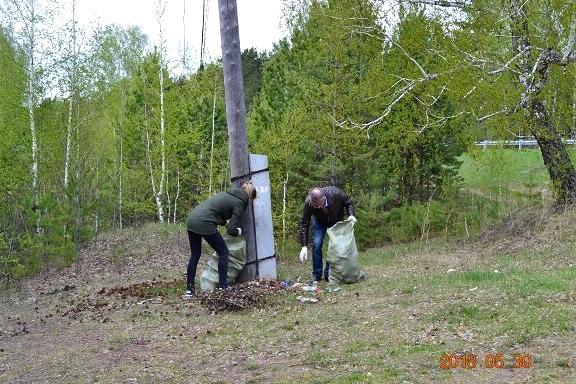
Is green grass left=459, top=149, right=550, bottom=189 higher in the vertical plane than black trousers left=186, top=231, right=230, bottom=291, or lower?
higher

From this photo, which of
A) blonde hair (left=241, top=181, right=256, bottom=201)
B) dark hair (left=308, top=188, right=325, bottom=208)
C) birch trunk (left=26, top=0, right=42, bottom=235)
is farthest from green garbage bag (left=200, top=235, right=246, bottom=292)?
birch trunk (left=26, top=0, right=42, bottom=235)

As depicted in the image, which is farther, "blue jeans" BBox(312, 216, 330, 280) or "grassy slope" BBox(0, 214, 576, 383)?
"blue jeans" BBox(312, 216, 330, 280)

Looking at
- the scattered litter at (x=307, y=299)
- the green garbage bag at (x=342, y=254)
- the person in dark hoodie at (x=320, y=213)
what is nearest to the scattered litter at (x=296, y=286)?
the person in dark hoodie at (x=320, y=213)

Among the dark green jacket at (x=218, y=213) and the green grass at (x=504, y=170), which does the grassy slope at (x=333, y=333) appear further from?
the green grass at (x=504, y=170)

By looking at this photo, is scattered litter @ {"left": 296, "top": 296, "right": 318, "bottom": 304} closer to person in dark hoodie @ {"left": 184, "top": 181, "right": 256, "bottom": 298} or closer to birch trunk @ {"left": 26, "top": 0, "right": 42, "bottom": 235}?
person in dark hoodie @ {"left": 184, "top": 181, "right": 256, "bottom": 298}

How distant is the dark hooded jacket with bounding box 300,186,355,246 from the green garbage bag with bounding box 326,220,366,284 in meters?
0.18

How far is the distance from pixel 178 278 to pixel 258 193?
2297 mm

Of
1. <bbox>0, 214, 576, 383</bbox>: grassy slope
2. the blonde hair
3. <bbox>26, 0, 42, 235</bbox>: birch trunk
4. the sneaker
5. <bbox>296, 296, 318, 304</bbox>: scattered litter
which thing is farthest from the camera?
<bbox>26, 0, 42, 235</bbox>: birch trunk

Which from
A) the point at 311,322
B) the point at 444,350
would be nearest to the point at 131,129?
the point at 311,322

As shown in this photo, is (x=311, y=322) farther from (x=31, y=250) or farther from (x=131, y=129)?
(x=131, y=129)

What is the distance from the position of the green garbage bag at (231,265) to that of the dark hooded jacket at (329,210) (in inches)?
34.0

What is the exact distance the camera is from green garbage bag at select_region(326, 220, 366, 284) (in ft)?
26.0

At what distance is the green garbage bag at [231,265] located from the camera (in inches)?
324

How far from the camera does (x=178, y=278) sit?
9.73 m
